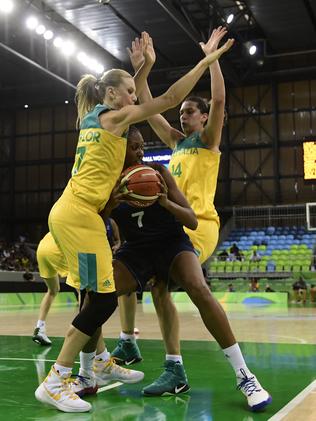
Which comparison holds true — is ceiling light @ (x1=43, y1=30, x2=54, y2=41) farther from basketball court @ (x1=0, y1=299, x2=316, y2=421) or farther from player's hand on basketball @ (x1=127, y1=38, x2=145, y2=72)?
player's hand on basketball @ (x1=127, y1=38, x2=145, y2=72)

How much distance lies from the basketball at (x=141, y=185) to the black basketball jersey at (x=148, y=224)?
35 cm

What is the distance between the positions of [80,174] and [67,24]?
1845 cm

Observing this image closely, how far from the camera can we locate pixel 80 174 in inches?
125

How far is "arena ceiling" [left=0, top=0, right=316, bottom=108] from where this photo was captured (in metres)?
18.5

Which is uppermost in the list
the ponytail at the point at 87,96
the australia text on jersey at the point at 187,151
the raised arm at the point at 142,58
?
the raised arm at the point at 142,58

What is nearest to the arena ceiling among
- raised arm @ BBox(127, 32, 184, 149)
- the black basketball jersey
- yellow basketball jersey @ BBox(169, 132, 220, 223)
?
raised arm @ BBox(127, 32, 184, 149)

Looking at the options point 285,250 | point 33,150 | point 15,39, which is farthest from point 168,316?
point 33,150

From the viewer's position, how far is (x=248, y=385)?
3.05 m

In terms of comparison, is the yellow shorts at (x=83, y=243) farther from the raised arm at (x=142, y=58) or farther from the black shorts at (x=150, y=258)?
the raised arm at (x=142, y=58)

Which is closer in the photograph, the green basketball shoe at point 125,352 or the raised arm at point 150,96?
the raised arm at point 150,96

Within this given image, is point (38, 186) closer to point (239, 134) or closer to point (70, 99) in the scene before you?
point (70, 99)

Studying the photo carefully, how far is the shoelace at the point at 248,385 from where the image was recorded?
3.01 meters

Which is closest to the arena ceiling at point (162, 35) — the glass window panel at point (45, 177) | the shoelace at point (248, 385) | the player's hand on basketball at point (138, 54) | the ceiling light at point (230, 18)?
the ceiling light at point (230, 18)

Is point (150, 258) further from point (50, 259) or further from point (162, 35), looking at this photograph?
point (162, 35)
